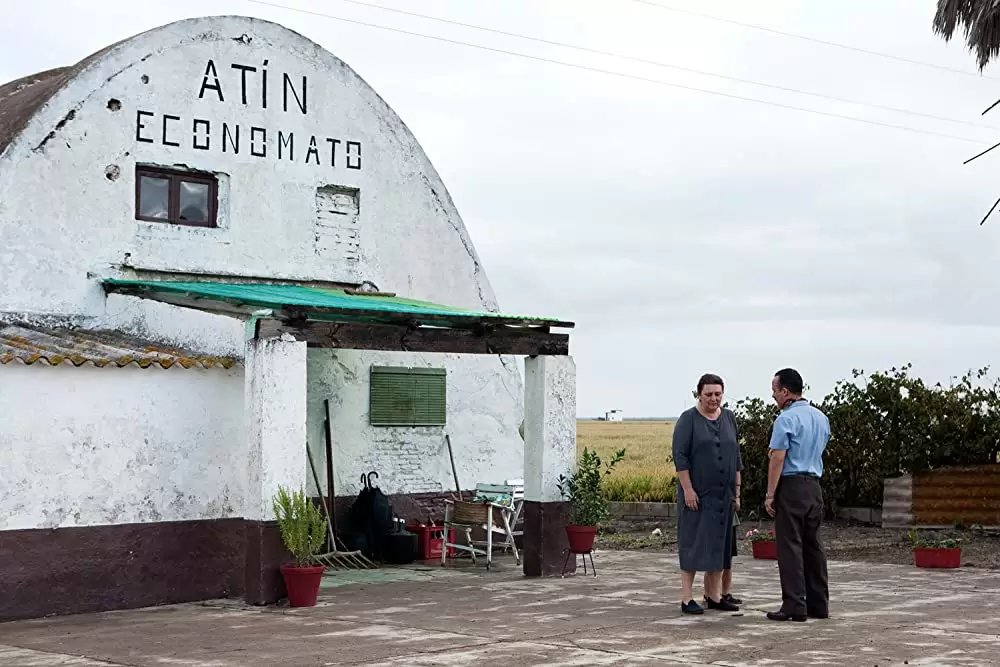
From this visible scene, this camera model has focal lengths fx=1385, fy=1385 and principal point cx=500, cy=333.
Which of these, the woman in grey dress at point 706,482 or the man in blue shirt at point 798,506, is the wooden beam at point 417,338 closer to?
the woman in grey dress at point 706,482

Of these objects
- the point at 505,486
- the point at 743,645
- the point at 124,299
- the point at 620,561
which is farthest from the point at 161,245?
the point at 743,645

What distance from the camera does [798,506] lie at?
34.9 ft

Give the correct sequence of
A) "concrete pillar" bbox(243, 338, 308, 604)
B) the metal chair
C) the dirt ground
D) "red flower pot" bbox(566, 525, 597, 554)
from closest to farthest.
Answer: "concrete pillar" bbox(243, 338, 308, 604) < "red flower pot" bbox(566, 525, 597, 554) < the metal chair < the dirt ground

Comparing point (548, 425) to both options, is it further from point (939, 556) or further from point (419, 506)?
point (939, 556)

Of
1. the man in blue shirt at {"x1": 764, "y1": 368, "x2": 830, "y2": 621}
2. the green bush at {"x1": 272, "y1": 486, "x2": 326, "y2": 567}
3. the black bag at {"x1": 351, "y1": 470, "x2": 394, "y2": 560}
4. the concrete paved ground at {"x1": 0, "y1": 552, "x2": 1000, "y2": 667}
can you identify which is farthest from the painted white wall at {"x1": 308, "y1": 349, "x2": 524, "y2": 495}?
the man in blue shirt at {"x1": 764, "y1": 368, "x2": 830, "y2": 621}

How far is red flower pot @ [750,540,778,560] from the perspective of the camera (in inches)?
627

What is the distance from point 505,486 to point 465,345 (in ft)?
7.46

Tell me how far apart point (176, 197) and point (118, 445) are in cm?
339

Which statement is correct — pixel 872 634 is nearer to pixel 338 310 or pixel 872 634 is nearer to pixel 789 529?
pixel 789 529

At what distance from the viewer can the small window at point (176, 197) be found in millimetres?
13969

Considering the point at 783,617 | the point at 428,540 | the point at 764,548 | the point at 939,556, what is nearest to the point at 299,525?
the point at 783,617

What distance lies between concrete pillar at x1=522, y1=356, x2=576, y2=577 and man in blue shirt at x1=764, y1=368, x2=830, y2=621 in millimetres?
3590

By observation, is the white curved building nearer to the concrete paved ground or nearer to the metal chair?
the metal chair

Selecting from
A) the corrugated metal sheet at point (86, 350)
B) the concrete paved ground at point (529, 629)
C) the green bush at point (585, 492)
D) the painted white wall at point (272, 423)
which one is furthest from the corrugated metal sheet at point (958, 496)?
the corrugated metal sheet at point (86, 350)
